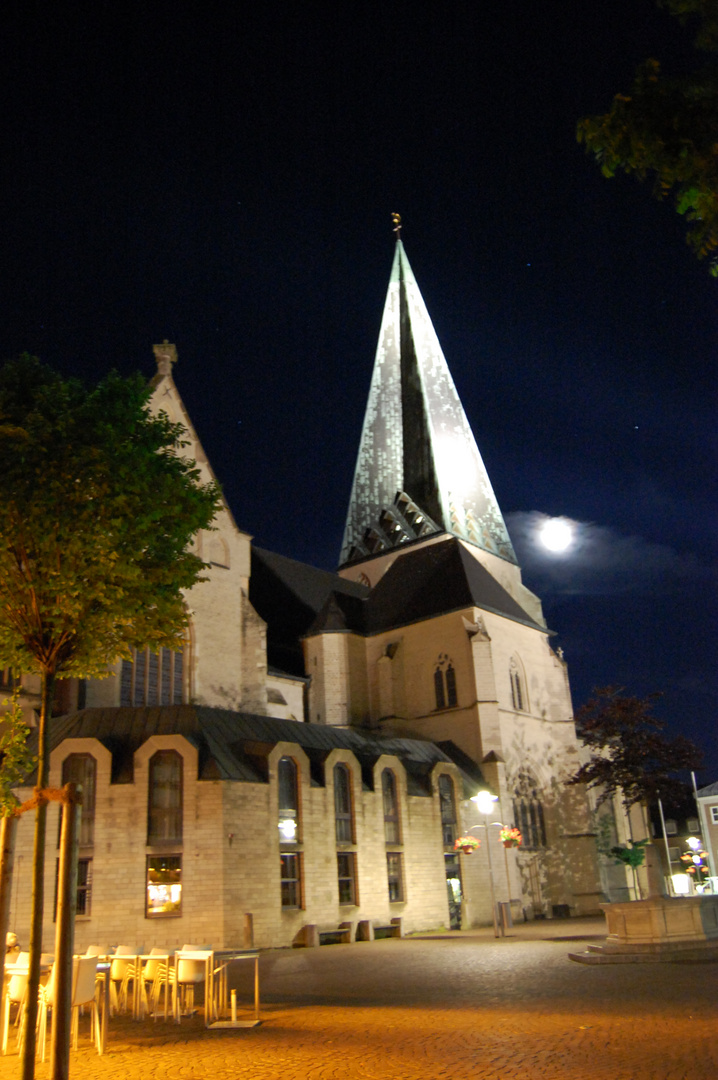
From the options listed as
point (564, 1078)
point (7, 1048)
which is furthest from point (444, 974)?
point (564, 1078)

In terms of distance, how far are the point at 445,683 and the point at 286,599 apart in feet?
32.7

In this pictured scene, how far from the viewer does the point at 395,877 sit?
32.2 metres

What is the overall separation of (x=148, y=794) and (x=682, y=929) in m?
15.4

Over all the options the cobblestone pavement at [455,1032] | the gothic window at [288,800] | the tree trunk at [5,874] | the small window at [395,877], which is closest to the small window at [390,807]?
the small window at [395,877]

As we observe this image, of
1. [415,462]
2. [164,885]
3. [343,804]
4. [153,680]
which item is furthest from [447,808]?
[415,462]

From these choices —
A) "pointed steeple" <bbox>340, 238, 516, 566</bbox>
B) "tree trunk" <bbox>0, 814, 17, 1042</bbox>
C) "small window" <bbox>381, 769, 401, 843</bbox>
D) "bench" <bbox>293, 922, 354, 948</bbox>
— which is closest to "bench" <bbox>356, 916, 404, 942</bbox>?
"bench" <bbox>293, 922, 354, 948</bbox>

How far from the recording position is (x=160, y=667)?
33031mm

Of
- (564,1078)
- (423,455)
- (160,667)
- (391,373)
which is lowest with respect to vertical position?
(564,1078)

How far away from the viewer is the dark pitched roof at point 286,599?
44094 millimetres

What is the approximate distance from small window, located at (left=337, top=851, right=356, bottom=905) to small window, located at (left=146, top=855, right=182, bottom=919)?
6237 millimetres

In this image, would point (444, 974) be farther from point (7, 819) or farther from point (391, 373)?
point (391, 373)

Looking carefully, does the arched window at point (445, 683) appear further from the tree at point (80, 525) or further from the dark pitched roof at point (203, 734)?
the tree at point (80, 525)

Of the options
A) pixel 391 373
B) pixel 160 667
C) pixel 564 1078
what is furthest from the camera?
pixel 391 373

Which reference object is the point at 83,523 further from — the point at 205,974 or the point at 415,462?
the point at 415,462
